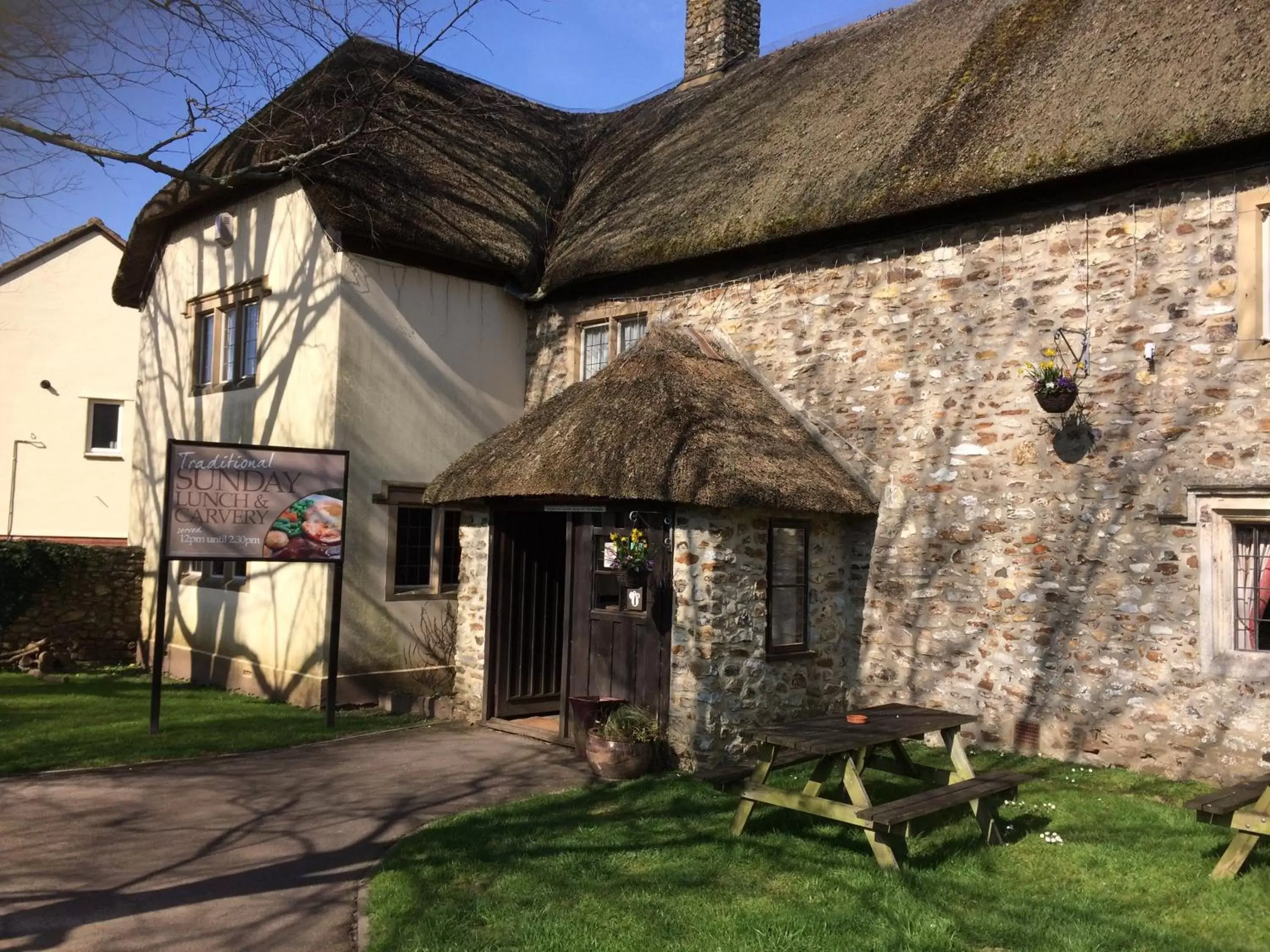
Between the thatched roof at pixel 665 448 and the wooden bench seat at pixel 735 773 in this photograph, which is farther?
the thatched roof at pixel 665 448

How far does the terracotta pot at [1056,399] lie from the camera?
887 cm

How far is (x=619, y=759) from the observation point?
8547 mm

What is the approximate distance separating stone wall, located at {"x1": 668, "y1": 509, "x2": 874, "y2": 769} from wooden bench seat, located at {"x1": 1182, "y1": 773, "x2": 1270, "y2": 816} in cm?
387

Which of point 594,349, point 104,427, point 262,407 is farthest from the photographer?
point 104,427

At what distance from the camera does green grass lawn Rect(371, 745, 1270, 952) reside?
5.20 m

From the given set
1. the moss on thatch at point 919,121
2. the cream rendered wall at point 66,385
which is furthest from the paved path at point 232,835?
the cream rendered wall at point 66,385

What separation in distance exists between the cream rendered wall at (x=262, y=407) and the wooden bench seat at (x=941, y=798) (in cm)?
752

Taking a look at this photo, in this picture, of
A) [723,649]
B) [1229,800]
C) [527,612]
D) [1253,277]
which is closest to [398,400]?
[527,612]

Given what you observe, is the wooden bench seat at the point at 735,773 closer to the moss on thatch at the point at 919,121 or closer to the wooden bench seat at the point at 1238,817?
the wooden bench seat at the point at 1238,817

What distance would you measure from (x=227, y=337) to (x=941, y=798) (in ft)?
38.3

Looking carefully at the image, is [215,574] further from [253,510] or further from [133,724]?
[253,510]

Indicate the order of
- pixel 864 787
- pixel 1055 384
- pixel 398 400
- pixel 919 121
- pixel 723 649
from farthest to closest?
pixel 398 400 → pixel 919 121 → pixel 723 649 → pixel 1055 384 → pixel 864 787

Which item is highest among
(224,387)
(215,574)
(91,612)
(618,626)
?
(224,387)

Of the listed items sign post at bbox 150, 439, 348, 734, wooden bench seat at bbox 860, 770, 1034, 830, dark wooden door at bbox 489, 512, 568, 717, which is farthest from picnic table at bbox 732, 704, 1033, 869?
sign post at bbox 150, 439, 348, 734
